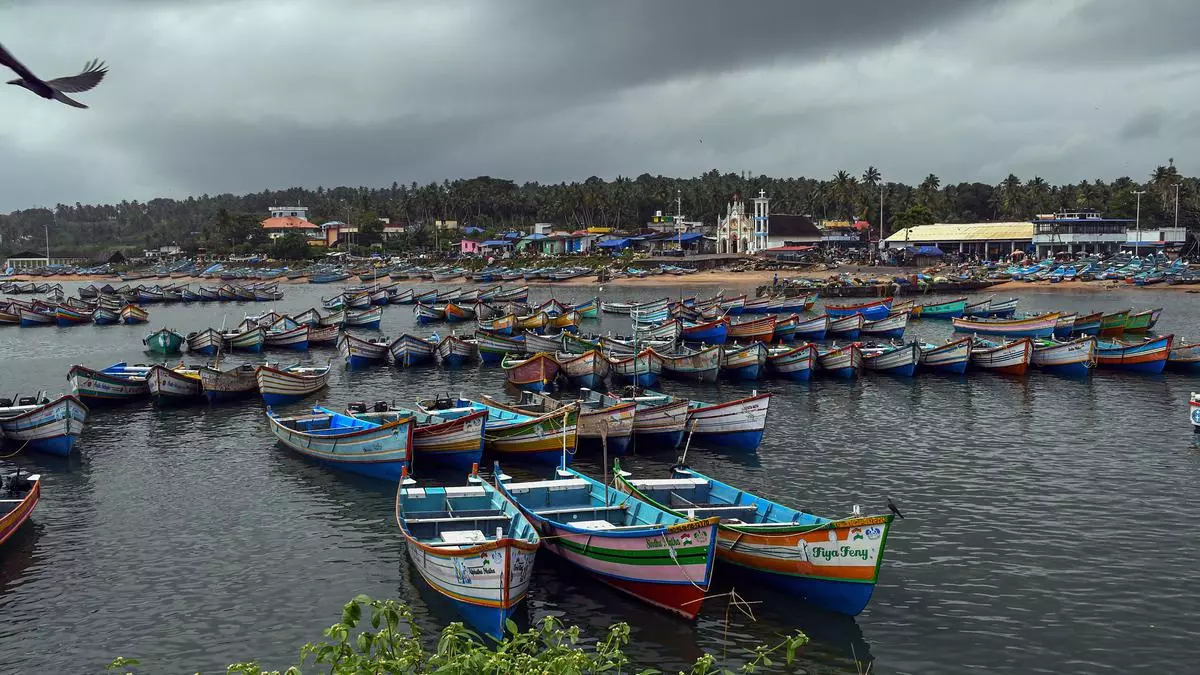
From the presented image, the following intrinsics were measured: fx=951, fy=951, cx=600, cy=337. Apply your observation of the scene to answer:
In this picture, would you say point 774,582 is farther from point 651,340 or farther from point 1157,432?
point 651,340

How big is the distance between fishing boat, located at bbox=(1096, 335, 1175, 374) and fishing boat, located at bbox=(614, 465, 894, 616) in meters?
36.7

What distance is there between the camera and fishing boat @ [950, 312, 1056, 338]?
6153 centimetres

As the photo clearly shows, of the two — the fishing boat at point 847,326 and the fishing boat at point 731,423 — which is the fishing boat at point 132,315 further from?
the fishing boat at point 731,423

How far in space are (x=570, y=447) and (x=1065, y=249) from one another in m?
124

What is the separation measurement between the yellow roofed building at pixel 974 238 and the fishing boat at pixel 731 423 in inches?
4393

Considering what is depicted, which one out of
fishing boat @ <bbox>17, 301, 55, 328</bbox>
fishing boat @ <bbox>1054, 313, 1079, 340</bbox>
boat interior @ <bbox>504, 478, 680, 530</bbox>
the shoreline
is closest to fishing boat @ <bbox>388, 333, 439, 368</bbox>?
boat interior @ <bbox>504, 478, 680, 530</bbox>

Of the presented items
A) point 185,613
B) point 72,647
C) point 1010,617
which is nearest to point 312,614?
point 185,613

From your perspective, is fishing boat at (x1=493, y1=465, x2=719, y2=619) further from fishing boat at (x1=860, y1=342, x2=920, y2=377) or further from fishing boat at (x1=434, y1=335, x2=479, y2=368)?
fishing boat at (x1=434, y1=335, x2=479, y2=368)

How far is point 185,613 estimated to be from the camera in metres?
19.8

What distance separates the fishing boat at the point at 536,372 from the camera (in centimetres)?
4334

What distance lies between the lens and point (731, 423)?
32719 mm

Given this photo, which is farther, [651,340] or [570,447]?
[651,340]

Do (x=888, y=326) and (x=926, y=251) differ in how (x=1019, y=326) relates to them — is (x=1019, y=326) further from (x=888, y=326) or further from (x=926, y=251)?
(x=926, y=251)

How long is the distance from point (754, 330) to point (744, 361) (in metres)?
14.3
